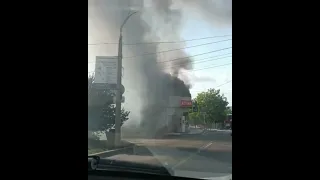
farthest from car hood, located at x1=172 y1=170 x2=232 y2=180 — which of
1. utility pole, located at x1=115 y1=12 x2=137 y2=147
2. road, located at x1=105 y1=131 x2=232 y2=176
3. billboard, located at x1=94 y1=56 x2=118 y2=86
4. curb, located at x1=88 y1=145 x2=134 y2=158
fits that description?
billboard, located at x1=94 y1=56 x2=118 y2=86

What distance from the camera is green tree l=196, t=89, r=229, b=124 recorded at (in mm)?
2801

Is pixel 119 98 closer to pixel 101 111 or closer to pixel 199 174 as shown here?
pixel 101 111

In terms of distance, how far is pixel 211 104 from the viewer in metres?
3.00

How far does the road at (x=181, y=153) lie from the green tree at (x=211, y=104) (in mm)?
133

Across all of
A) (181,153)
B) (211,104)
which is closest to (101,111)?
(181,153)

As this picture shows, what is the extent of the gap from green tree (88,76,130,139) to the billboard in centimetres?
8

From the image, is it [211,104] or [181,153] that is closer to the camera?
[211,104]

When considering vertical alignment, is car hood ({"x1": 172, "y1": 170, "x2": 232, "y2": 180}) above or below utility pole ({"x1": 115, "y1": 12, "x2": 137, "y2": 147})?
below

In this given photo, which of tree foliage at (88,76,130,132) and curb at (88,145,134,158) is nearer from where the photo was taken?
tree foliage at (88,76,130,132)

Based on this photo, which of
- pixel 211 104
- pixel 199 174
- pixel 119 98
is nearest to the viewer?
pixel 211 104

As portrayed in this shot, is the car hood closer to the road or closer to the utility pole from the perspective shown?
the road
